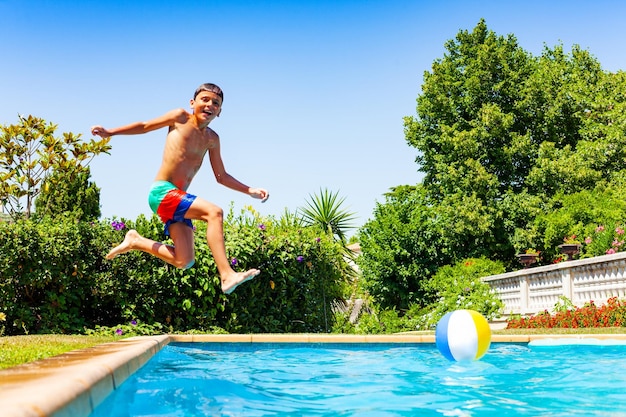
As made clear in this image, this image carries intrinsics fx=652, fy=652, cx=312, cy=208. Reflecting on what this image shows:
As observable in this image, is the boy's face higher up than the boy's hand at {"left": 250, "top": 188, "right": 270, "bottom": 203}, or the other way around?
the boy's face

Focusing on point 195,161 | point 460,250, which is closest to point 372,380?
point 195,161

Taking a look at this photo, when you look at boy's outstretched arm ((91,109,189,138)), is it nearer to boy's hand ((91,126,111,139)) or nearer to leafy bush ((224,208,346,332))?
boy's hand ((91,126,111,139))

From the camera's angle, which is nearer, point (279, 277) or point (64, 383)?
point (64, 383)

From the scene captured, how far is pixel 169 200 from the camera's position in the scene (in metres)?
5.82

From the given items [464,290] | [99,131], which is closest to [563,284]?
[464,290]

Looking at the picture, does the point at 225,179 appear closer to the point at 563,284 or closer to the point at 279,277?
the point at 279,277

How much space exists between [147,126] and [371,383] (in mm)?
3023

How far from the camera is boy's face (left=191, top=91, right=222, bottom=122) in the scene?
5988 mm

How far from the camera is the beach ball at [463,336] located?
627 cm

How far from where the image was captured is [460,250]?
2494cm

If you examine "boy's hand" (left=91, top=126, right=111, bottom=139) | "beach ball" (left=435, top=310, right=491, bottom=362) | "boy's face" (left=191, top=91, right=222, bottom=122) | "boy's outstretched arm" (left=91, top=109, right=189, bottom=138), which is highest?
"boy's face" (left=191, top=91, right=222, bottom=122)

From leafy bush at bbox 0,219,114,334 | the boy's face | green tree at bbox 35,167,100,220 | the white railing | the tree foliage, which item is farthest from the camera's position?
the tree foliage

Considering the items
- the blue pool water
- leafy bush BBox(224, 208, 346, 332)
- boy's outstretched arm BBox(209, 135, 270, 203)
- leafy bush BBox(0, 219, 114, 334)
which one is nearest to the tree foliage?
leafy bush BBox(224, 208, 346, 332)

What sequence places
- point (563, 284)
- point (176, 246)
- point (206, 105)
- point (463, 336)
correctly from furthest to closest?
point (563, 284) → point (463, 336) → point (176, 246) → point (206, 105)
